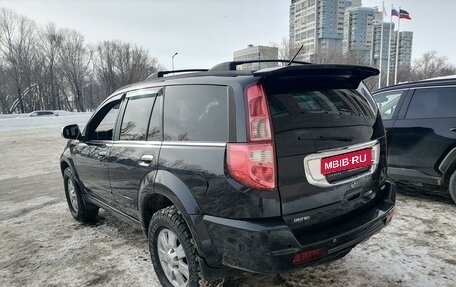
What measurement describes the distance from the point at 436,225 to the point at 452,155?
1.02m

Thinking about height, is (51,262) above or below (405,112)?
below

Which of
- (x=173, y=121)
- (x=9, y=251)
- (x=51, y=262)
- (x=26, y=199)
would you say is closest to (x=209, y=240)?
(x=173, y=121)

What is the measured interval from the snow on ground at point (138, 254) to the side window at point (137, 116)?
4.31 ft

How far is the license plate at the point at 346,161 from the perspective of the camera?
219cm

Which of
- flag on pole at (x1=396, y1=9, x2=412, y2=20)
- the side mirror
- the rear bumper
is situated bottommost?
the rear bumper

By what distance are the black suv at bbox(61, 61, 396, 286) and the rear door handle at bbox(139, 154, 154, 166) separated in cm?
2

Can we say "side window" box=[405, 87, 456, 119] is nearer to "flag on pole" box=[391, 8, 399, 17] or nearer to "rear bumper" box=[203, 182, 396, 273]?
"rear bumper" box=[203, 182, 396, 273]

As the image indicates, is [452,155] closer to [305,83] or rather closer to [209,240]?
[305,83]

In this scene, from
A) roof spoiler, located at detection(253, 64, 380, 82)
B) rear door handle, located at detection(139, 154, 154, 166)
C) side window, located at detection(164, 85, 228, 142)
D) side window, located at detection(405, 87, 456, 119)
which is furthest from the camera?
side window, located at detection(405, 87, 456, 119)

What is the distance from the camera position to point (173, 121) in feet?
8.73

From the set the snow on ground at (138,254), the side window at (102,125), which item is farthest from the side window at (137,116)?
the snow on ground at (138,254)

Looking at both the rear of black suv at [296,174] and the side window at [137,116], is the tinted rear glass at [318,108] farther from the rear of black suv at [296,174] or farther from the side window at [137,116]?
the side window at [137,116]

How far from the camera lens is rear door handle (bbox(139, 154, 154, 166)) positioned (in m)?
2.75

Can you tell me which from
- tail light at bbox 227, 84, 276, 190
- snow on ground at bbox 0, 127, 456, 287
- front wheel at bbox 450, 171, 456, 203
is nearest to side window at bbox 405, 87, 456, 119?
front wheel at bbox 450, 171, 456, 203
